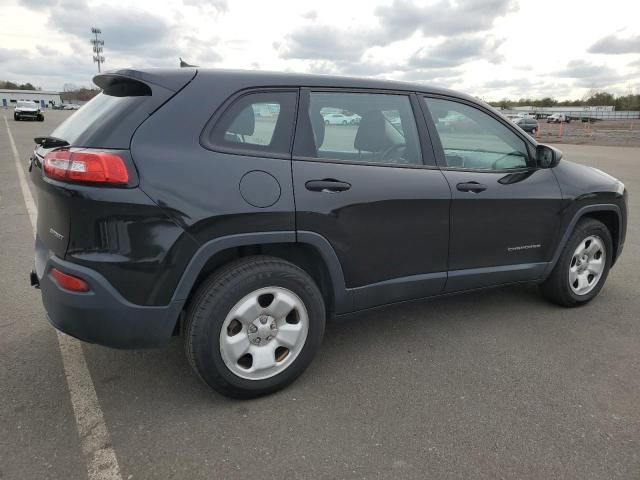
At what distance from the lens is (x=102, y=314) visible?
2.38 metres

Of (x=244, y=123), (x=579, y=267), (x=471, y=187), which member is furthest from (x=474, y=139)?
(x=244, y=123)

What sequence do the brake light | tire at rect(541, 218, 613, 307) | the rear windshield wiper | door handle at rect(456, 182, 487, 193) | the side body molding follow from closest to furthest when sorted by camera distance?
the brake light
the side body molding
the rear windshield wiper
door handle at rect(456, 182, 487, 193)
tire at rect(541, 218, 613, 307)

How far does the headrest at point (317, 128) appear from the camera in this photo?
2.84 metres

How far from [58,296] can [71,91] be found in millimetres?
127491

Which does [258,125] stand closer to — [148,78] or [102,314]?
[148,78]

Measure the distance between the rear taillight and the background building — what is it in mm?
111692

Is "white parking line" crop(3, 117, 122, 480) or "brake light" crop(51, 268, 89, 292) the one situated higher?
"brake light" crop(51, 268, 89, 292)

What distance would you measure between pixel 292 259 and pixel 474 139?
1645 millimetres

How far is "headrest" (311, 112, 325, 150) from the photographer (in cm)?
284

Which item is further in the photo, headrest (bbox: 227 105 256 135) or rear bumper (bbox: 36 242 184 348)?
headrest (bbox: 227 105 256 135)

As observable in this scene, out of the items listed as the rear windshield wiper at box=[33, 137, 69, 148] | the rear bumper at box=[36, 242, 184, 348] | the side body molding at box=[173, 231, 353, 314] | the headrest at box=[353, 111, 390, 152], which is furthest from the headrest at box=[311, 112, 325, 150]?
the rear windshield wiper at box=[33, 137, 69, 148]

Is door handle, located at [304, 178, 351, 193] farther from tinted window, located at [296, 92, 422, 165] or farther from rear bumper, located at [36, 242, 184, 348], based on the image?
rear bumper, located at [36, 242, 184, 348]

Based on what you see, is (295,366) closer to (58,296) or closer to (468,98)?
(58,296)

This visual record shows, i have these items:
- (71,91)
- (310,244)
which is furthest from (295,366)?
→ (71,91)
